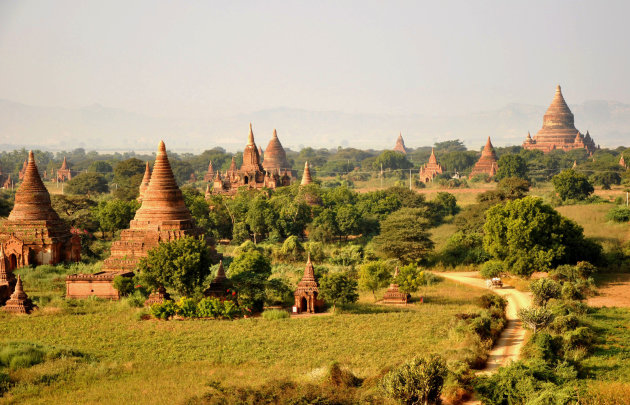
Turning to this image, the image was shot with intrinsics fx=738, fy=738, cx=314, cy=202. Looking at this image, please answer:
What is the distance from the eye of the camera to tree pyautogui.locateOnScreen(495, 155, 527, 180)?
3376 inches

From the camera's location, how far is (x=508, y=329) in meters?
27.0

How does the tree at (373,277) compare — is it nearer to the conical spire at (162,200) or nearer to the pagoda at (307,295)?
the pagoda at (307,295)

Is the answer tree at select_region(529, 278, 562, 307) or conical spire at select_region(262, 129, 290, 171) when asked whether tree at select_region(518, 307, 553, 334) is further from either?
conical spire at select_region(262, 129, 290, 171)

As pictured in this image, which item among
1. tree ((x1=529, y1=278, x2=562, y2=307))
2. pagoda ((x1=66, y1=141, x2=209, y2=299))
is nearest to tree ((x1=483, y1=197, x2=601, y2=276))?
tree ((x1=529, y1=278, x2=562, y2=307))

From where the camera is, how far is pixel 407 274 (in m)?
32.8

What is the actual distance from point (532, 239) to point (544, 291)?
6.88 meters

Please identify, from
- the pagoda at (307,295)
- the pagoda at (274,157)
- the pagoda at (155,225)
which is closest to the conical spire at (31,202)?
the pagoda at (155,225)

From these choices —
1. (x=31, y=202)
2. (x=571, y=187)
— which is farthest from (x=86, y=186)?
(x=571, y=187)

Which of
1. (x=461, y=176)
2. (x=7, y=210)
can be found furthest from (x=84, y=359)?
(x=461, y=176)

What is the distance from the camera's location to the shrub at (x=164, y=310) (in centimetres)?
2830

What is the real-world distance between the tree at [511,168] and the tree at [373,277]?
54575 millimetres

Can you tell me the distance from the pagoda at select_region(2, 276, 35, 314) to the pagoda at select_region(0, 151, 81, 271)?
31.3 ft

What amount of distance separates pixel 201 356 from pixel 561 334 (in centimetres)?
1170

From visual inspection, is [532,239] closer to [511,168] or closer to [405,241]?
[405,241]
